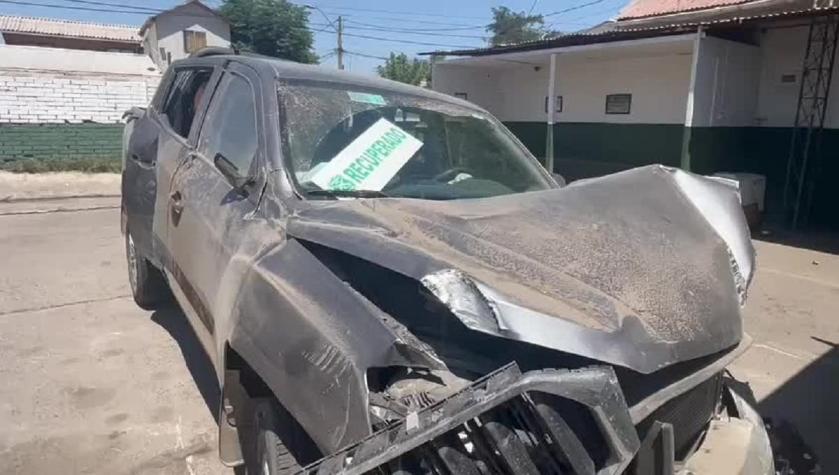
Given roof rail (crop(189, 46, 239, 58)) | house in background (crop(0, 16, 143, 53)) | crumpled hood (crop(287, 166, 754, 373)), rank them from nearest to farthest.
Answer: crumpled hood (crop(287, 166, 754, 373)) → roof rail (crop(189, 46, 239, 58)) → house in background (crop(0, 16, 143, 53))

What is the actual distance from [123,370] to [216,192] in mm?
1811

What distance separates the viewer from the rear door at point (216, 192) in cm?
262

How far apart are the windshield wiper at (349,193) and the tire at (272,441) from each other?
822 millimetres

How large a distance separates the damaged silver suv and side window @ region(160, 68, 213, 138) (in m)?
0.62

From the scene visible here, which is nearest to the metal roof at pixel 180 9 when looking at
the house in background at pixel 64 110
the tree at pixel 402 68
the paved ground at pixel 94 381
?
the tree at pixel 402 68

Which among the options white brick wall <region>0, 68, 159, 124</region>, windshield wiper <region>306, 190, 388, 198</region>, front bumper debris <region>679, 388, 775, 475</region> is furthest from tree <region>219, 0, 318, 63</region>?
front bumper debris <region>679, 388, 775, 475</region>

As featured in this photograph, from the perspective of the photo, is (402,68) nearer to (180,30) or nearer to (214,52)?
(180,30)

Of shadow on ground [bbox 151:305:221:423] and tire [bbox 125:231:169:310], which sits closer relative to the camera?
shadow on ground [bbox 151:305:221:423]

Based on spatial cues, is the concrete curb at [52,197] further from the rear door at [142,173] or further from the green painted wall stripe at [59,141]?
the rear door at [142,173]

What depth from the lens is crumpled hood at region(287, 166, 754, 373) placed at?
159 cm

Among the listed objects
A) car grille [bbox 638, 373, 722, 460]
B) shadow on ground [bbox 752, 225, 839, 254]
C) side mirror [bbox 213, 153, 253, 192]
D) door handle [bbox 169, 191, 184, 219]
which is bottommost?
shadow on ground [bbox 752, 225, 839, 254]

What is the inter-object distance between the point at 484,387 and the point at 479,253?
49 centimetres

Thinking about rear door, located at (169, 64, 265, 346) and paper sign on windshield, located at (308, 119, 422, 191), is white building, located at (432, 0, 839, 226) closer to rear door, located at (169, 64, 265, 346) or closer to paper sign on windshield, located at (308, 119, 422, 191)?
paper sign on windshield, located at (308, 119, 422, 191)

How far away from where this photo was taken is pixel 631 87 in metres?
13.0
